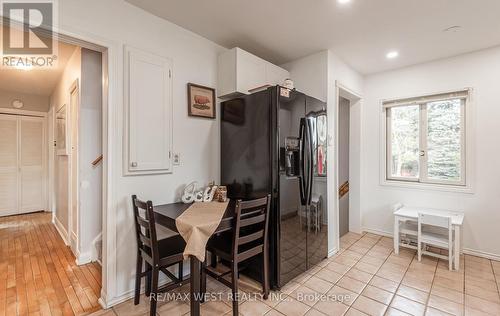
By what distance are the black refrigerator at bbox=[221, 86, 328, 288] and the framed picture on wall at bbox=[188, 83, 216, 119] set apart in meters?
0.14

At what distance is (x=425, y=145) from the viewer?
329cm

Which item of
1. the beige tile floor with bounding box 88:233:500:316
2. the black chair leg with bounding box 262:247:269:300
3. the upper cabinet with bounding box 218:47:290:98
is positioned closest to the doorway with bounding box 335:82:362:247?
the beige tile floor with bounding box 88:233:500:316

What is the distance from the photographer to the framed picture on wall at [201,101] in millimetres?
2418

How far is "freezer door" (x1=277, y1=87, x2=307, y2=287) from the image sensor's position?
2.14m

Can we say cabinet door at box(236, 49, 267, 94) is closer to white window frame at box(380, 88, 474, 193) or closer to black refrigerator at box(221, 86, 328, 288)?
black refrigerator at box(221, 86, 328, 288)

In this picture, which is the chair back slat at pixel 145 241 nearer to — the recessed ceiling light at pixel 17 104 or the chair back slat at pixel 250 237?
the chair back slat at pixel 250 237

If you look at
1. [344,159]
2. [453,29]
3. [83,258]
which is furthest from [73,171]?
[453,29]

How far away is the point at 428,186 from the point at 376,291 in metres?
1.90

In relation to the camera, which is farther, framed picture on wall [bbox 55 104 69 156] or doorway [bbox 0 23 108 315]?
framed picture on wall [bbox 55 104 69 156]

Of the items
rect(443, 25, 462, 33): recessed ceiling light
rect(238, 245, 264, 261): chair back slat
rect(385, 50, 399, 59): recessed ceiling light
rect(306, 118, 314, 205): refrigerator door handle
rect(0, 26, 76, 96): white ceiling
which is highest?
rect(385, 50, 399, 59): recessed ceiling light

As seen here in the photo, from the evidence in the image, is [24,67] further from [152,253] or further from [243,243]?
[243,243]

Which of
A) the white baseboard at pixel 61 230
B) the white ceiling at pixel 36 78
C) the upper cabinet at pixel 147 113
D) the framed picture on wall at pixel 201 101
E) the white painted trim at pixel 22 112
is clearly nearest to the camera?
the upper cabinet at pixel 147 113

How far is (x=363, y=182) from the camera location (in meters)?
3.79

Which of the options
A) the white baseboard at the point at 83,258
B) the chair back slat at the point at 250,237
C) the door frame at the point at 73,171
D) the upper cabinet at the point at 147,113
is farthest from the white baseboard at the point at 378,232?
the door frame at the point at 73,171
